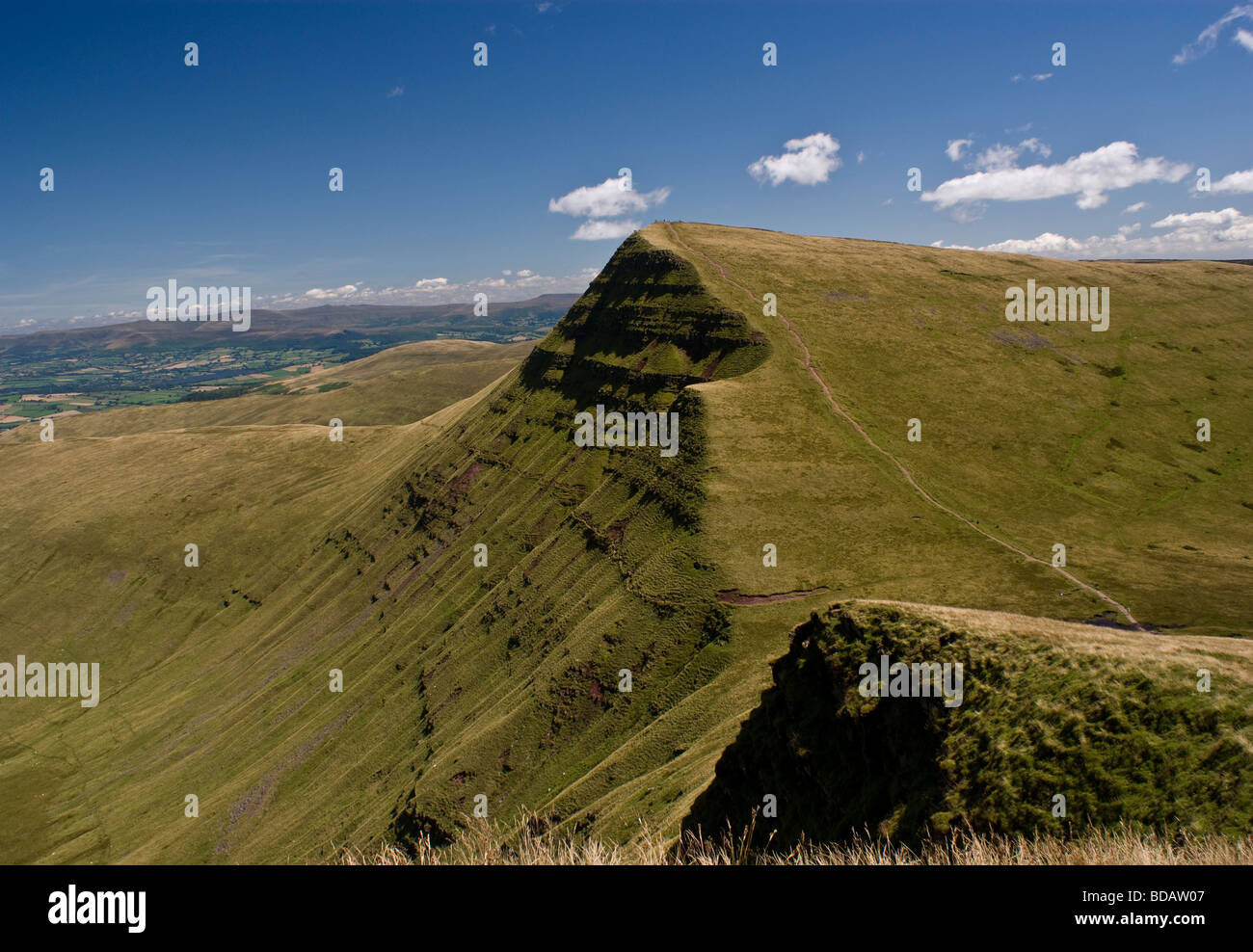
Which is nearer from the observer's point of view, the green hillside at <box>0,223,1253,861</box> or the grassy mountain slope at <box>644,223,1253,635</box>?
the green hillside at <box>0,223,1253,861</box>

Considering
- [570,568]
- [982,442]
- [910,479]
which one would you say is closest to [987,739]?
[910,479]

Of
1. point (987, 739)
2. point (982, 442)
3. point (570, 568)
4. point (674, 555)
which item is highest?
point (982, 442)

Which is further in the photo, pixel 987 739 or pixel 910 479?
pixel 910 479

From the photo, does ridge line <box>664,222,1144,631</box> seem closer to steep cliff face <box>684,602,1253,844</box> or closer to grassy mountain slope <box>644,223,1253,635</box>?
grassy mountain slope <box>644,223,1253,635</box>

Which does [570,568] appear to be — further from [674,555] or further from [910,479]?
[910,479]

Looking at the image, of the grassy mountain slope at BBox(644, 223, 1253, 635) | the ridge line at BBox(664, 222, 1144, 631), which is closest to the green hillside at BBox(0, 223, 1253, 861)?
the ridge line at BBox(664, 222, 1144, 631)

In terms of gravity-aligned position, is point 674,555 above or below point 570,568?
above
